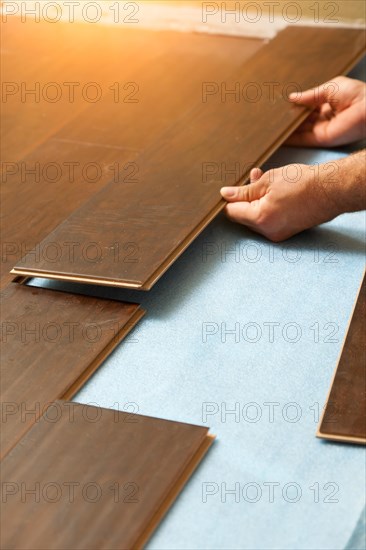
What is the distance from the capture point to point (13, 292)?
8.48ft

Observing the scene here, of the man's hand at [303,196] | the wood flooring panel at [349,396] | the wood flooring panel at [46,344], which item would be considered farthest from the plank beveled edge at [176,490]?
the man's hand at [303,196]

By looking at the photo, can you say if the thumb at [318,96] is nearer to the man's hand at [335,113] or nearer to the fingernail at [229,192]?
the man's hand at [335,113]

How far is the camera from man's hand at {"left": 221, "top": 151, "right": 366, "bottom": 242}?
8.89 ft

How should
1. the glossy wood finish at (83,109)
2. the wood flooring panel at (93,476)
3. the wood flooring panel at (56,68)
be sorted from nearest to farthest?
1. the wood flooring panel at (93,476)
2. the glossy wood finish at (83,109)
3. the wood flooring panel at (56,68)

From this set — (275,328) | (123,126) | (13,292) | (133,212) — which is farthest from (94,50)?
(275,328)

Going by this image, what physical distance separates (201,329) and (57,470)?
0.68 m

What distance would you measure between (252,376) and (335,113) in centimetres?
155

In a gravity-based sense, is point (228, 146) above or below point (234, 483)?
above

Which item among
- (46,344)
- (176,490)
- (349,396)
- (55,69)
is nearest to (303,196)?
(349,396)

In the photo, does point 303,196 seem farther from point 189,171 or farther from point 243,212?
point 189,171

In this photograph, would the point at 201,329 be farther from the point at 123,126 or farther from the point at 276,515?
the point at 123,126

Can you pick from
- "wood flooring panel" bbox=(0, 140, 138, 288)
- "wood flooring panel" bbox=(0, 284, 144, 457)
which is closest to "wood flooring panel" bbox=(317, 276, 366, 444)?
"wood flooring panel" bbox=(0, 284, 144, 457)

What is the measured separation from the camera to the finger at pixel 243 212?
9.21 ft

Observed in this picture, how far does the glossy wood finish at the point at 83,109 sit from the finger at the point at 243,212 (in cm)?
34
